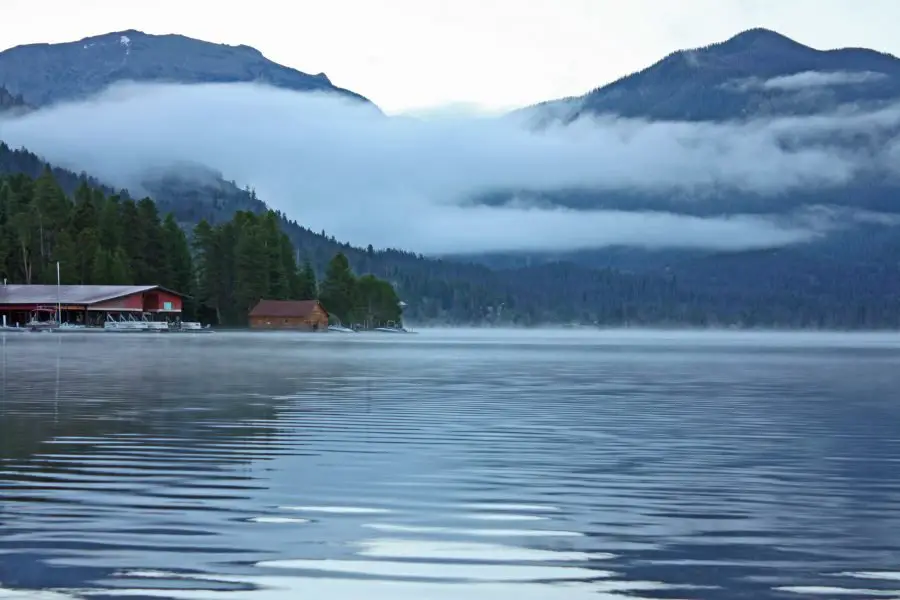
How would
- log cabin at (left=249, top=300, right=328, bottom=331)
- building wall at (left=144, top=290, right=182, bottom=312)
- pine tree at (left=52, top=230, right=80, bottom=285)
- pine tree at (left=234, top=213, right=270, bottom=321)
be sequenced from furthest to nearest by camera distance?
log cabin at (left=249, top=300, right=328, bottom=331) → pine tree at (left=234, top=213, right=270, bottom=321) → pine tree at (left=52, top=230, right=80, bottom=285) → building wall at (left=144, top=290, right=182, bottom=312)

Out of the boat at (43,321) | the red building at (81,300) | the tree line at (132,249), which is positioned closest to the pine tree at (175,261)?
the tree line at (132,249)

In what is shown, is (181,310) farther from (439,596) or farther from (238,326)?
(439,596)

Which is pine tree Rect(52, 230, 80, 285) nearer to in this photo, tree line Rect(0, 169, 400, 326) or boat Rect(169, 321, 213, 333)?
tree line Rect(0, 169, 400, 326)

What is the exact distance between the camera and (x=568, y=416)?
99.9ft

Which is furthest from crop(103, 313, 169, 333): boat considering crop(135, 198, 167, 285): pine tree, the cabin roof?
crop(135, 198, 167, 285): pine tree

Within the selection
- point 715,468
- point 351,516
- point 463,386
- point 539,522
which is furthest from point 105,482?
point 463,386

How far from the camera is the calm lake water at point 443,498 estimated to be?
11.6 metres

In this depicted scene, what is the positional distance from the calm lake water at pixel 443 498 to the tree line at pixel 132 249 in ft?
416

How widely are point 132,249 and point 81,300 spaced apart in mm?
21480

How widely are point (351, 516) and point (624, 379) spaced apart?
35.9m

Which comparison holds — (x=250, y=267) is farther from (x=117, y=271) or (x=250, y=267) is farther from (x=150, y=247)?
(x=117, y=271)

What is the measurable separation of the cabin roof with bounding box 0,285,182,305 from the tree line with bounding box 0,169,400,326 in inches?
289

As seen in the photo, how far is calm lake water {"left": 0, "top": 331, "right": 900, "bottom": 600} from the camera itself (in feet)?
38.1

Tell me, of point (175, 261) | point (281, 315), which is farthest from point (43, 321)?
point (281, 315)
